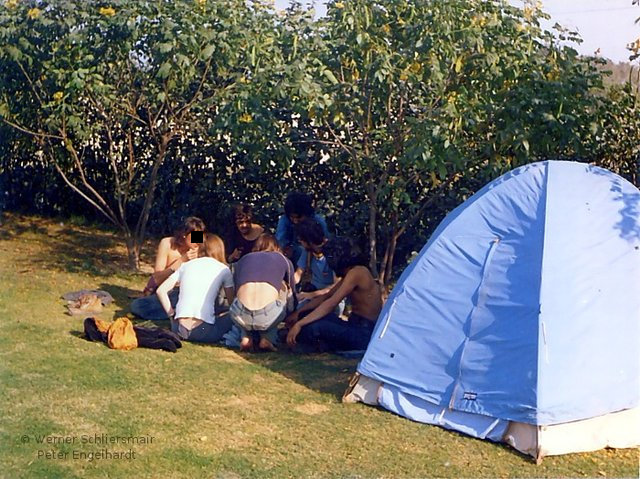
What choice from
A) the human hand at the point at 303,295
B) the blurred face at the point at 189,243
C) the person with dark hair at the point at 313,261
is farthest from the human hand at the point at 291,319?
the blurred face at the point at 189,243

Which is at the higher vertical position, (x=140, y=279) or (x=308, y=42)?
(x=308, y=42)

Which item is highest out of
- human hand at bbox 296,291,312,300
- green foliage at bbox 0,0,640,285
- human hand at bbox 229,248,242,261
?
green foliage at bbox 0,0,640,285

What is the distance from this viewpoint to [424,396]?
19.4ft

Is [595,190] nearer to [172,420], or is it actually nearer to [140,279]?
[172,420]

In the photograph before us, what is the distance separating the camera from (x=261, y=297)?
7461 millimetres

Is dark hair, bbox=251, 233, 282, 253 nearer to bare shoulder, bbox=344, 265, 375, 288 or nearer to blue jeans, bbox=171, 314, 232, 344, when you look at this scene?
blue jeans, bbox=171, 314, 232, 344

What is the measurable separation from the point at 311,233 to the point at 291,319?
0.93 meters

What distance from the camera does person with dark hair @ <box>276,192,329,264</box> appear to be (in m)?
9.05

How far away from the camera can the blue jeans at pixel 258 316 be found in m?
7.45

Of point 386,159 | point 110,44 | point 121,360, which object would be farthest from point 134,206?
point 121,360

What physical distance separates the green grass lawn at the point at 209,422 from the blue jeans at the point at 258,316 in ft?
0.83

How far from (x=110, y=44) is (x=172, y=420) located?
16.0ft

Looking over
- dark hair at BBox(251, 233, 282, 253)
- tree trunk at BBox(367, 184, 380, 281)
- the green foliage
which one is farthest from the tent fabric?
tree trunk at BBox(367, 184, 380, 281)

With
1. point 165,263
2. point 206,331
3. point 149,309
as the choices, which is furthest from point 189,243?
point 206,331
